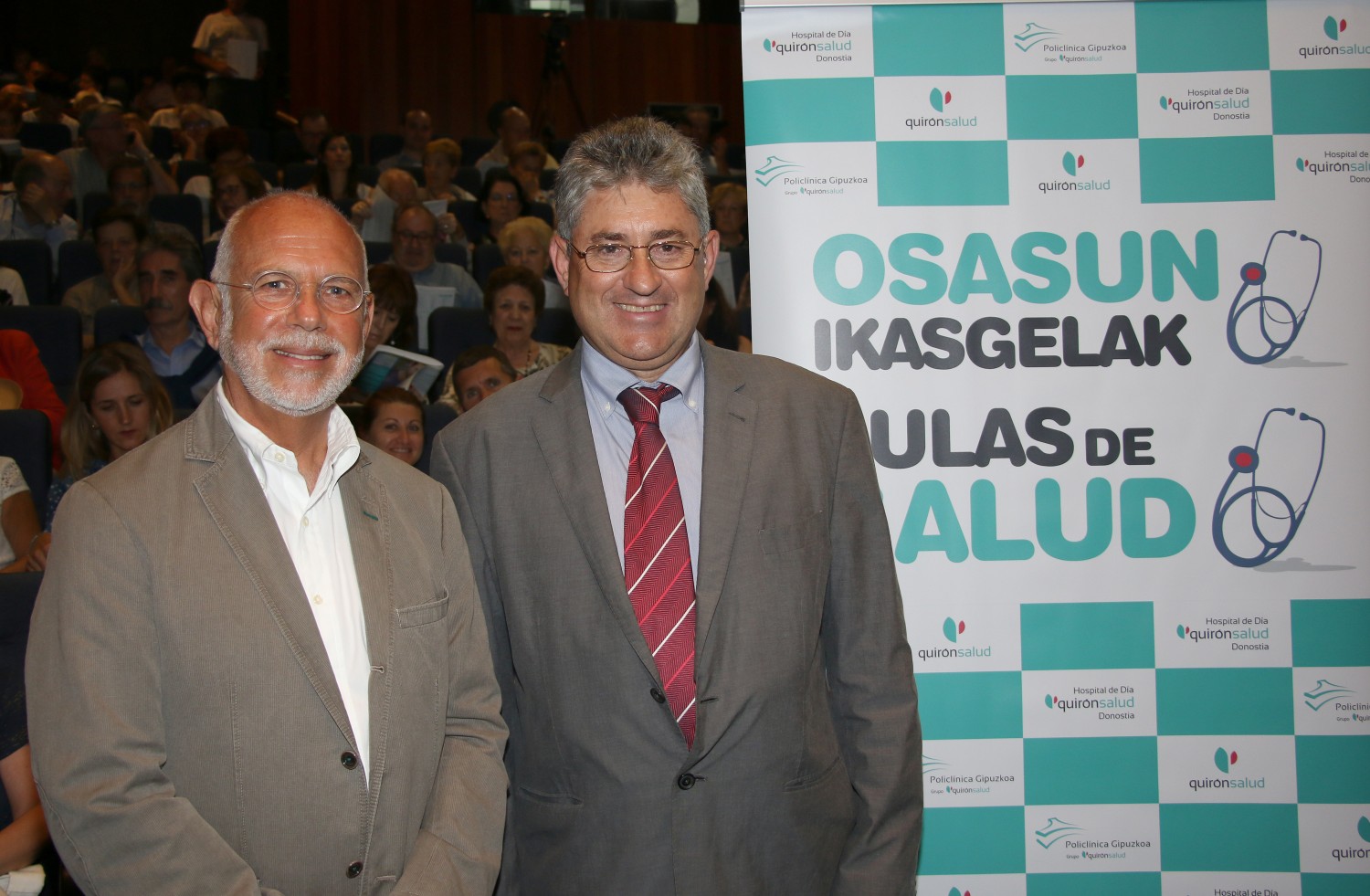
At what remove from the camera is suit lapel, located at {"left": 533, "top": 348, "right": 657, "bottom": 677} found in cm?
163

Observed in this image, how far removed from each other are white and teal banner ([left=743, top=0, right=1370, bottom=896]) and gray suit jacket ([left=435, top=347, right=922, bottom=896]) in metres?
0.59

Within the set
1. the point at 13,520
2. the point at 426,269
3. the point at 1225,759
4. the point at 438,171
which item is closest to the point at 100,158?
the point at 438,171

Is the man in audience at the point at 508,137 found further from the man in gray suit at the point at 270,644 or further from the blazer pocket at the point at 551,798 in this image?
the blazer pocket at the point at 551,798

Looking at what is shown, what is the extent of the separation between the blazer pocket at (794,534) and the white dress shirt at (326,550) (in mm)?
585

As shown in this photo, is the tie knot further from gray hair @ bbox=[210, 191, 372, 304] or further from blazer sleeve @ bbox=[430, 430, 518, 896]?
gray hair @ bbox=[210, 191, 372, 304]

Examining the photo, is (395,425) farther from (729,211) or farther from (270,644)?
(729,211)

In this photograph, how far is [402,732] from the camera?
1486 mm

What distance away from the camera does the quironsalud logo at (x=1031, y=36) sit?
2352mm

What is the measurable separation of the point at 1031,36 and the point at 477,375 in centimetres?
229

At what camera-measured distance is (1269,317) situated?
2328 millimetres

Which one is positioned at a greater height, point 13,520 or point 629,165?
point 629,165

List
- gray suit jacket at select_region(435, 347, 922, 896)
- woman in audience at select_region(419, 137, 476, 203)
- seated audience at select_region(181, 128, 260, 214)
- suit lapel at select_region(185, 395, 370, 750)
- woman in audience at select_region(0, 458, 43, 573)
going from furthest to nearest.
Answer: woman in audience at select_region(419, 137, 476, 203) < seated audience at select_region(181, 128, 260, 214) < woman in audience at select_region(0, 458, 43, 573) < gray suit jacket at select_region(435, 347, 922, 896) < suit lapel at select_region(185, 395, 370, 750)

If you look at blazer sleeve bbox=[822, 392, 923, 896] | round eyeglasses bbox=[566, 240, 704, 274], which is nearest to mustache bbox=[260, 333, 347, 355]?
round eyeglasses bbox=[566, 240, 704, 274]

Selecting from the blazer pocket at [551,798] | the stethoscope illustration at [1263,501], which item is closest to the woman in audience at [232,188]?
the blazer pocket at [551,798]
